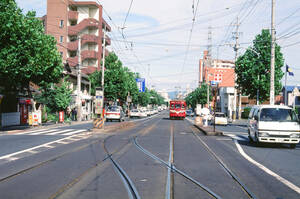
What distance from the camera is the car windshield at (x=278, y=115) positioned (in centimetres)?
1484

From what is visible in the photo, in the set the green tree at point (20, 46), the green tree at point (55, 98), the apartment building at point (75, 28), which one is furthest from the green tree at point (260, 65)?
the apartment building at point (75, 28)

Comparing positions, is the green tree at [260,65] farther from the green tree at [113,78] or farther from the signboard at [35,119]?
the green tree at [113,78]

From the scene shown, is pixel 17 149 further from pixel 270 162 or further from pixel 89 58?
pixel 89 58

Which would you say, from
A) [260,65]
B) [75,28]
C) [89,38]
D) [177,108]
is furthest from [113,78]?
[260,65]

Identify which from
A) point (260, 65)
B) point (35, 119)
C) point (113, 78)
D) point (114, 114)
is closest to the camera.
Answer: point (35, 119)

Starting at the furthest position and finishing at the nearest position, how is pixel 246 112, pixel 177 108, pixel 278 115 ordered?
pixel 246 112, pixel 177 108, pixel 278 115

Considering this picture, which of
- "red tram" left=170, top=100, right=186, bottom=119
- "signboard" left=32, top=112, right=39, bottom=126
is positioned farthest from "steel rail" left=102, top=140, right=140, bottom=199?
"red tram" left=170, top=100, right=186, bottom=119

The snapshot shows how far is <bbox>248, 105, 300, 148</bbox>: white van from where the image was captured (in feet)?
47.0

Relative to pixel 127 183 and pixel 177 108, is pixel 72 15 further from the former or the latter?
pixel 127 183

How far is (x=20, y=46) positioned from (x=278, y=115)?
1606cm

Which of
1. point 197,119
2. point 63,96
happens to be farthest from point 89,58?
point 197,119

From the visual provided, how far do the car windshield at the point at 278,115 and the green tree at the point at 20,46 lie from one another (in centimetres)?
1502

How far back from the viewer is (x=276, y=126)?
47.3 ft

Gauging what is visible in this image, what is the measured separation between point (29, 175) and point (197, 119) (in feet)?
89.7
